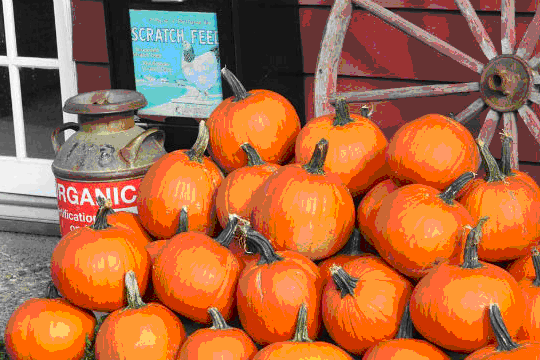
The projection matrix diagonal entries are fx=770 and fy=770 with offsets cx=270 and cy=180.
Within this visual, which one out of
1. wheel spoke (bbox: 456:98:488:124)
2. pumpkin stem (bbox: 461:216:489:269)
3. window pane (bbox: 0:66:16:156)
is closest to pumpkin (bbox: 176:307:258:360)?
pumpkin stem (bbox: 461:216:489:269)

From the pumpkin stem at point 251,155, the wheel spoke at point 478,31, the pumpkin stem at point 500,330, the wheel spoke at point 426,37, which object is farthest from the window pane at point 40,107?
the pumpkin stem at point 500,330

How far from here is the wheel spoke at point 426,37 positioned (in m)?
2.55

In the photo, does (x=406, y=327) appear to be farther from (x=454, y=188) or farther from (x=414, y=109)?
(x=414, y=109)

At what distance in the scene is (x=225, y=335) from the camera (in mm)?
1473

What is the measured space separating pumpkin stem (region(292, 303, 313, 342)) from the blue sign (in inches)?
70.0

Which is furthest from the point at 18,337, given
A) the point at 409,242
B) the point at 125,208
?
the point at 125,208

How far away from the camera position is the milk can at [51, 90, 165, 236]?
2775mm

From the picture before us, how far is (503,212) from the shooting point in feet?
4.99

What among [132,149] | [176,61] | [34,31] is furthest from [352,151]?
[34,31]

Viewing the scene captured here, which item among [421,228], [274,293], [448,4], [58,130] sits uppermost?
[448,4]

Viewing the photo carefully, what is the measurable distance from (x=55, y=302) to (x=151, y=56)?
1.65 metres

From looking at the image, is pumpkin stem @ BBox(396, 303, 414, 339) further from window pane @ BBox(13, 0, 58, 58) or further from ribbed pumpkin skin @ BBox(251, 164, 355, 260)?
window pane @ BBox(13, 0, 58, 58)

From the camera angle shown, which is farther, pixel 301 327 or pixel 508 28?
pixel 508 28

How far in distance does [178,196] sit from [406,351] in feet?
2.27
